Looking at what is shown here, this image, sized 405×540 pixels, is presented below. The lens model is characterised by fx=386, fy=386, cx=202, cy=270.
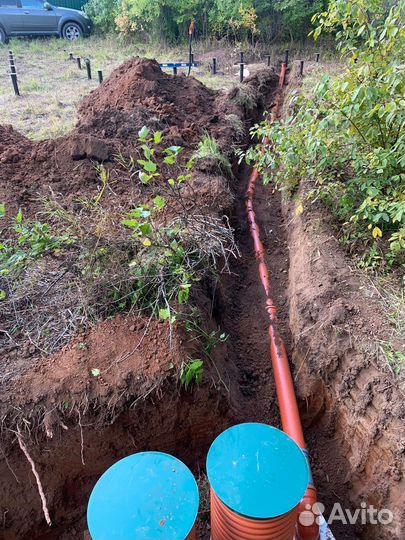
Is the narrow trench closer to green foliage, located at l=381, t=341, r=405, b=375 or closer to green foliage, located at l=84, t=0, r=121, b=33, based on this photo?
green foliage, located at l=381, t=341, r=405, b=375

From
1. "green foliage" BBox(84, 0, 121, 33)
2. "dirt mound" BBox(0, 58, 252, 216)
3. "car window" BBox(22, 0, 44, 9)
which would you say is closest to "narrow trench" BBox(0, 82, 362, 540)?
"dirt mound" BBox(0, 58, 252, 216)

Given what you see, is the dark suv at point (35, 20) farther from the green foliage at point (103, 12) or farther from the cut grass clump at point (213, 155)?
the cut grass clump at point (213, 155)

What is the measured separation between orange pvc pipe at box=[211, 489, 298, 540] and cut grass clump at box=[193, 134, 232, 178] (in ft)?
13.0

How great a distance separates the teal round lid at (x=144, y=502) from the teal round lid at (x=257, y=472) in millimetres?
149

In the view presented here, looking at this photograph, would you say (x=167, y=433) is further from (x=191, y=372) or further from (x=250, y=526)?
(x=250, y=526)

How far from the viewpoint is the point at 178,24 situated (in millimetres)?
13898

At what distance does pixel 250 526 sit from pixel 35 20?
16.0 m

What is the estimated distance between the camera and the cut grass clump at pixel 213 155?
491cm

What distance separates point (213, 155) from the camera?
16.3ft

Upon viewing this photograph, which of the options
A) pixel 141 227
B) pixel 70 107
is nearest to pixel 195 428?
pixel 141 227

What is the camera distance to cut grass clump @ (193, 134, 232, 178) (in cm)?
491

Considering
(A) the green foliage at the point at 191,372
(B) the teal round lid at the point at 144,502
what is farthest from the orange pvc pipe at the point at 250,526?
(A) the green foliage at the point at 191,372

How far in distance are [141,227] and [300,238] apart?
205 centimetres

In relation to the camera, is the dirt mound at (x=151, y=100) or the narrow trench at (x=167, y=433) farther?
the dirt mound at (x=151, y=100)
